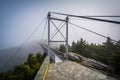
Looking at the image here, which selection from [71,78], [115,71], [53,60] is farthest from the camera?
[53,60]

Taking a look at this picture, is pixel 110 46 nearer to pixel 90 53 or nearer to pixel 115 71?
pixel 90 53

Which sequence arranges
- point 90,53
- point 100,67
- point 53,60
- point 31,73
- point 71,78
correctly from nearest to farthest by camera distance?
1. point 71,78
2. point 100,67
3. point 53,60
4. point 90,53
5. point 31,73

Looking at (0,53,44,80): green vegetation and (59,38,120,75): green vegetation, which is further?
(0,53,44,80): green vegetation

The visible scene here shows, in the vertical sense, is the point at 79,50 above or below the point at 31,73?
above

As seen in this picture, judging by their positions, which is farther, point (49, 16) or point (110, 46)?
point (110, 46)

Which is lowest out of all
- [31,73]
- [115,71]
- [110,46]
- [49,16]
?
[31,73]

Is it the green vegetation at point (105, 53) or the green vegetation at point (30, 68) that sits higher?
the green vegetation at point (105, 53)

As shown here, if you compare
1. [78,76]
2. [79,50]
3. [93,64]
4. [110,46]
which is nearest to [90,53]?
[79,50]

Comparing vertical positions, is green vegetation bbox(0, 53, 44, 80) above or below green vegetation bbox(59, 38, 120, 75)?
below

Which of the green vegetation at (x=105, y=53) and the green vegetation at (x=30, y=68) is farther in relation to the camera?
the green vegetation at (x=30, y=68)

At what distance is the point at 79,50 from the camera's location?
16703 mm

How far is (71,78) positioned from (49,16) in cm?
507

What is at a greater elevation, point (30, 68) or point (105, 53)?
point (105, 53)

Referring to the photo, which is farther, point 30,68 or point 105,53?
point 30,68
